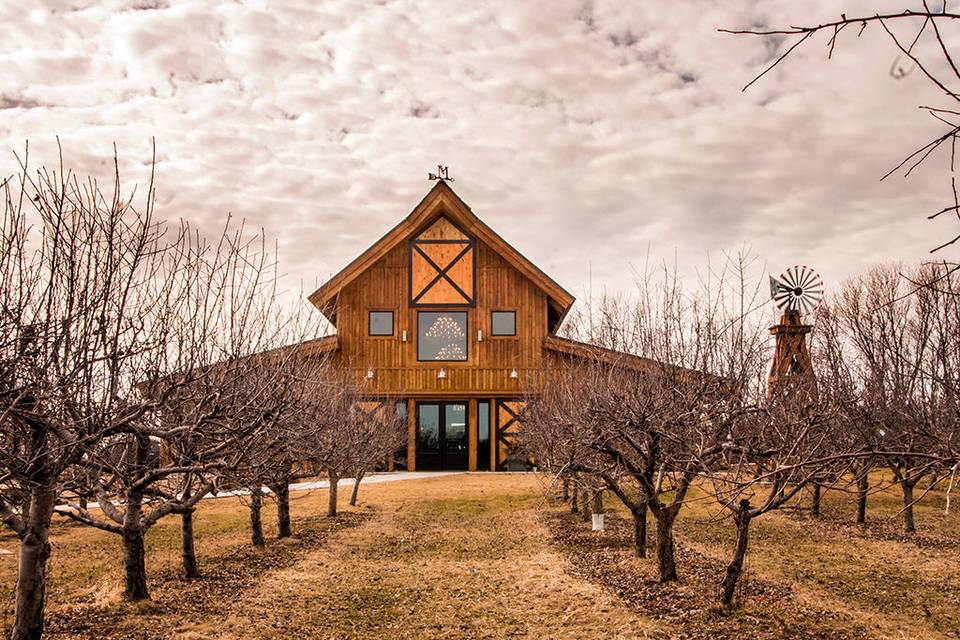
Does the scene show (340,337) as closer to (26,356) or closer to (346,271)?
(346,271)

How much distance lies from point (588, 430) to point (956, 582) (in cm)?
643

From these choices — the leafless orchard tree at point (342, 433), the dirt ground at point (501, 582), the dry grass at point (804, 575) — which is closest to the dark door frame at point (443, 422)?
the leafless orchard tree at point (342, 433)

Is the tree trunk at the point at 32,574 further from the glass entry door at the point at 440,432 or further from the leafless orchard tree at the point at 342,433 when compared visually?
the glass entry door at the point at 440,432

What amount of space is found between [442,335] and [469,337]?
118 centimetres


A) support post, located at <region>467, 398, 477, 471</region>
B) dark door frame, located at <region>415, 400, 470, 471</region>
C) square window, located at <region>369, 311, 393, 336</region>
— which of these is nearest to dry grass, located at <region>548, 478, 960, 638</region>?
support post, located at <region>467, 398, 477, 471</region>

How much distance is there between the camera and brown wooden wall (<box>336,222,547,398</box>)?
102 ft

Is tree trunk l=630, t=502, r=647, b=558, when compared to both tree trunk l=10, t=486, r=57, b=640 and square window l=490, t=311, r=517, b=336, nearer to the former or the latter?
tree trunk l=10, t=486, r=57, b=640

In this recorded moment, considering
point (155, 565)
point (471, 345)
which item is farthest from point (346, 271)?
point (155, 565)

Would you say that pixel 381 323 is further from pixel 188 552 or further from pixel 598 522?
pixel 188 552

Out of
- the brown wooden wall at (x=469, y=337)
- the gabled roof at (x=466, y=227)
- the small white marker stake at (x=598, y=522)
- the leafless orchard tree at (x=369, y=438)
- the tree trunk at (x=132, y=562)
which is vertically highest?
the gabled roof at (x=466, y=227)

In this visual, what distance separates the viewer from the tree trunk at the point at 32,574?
7629 millimetres

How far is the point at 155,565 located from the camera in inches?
521

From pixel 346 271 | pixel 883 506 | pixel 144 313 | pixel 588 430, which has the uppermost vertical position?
pixel 346 271

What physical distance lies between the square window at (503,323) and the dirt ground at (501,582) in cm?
1291
